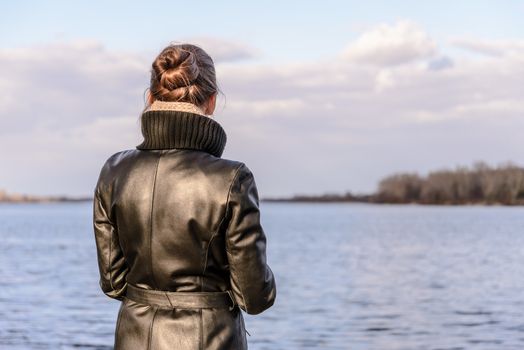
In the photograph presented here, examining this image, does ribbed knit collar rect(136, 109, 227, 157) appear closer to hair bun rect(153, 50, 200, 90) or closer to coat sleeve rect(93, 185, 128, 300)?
hair bun rect(153, 50, 200, 90)

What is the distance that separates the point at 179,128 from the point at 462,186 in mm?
144531

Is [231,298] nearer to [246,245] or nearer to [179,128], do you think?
[246,245]

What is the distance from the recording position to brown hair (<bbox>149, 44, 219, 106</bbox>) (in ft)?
10.5

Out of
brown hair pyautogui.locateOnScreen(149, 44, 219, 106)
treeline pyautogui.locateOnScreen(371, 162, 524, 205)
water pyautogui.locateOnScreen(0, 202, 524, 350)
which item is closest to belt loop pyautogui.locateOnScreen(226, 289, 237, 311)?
brown hair pyautogui.locateOnScreen(149, 44, 219, 106)

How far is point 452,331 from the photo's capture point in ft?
53.3

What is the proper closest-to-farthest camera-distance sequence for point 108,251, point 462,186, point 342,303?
point 108,251, point 342,303, point 462,186

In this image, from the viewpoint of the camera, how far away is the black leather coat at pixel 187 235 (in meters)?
3.15

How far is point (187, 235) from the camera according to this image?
10.4 ft

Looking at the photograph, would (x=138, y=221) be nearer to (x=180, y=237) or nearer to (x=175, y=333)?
(x=180, y=237)

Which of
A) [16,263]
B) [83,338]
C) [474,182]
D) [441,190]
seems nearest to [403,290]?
[83,338]

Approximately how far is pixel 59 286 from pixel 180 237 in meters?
22.6

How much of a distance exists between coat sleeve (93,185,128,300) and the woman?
0.31 feet

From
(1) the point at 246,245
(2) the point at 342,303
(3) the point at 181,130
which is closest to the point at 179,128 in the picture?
(3) the point at 181,130

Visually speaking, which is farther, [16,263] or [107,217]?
[16,263]
